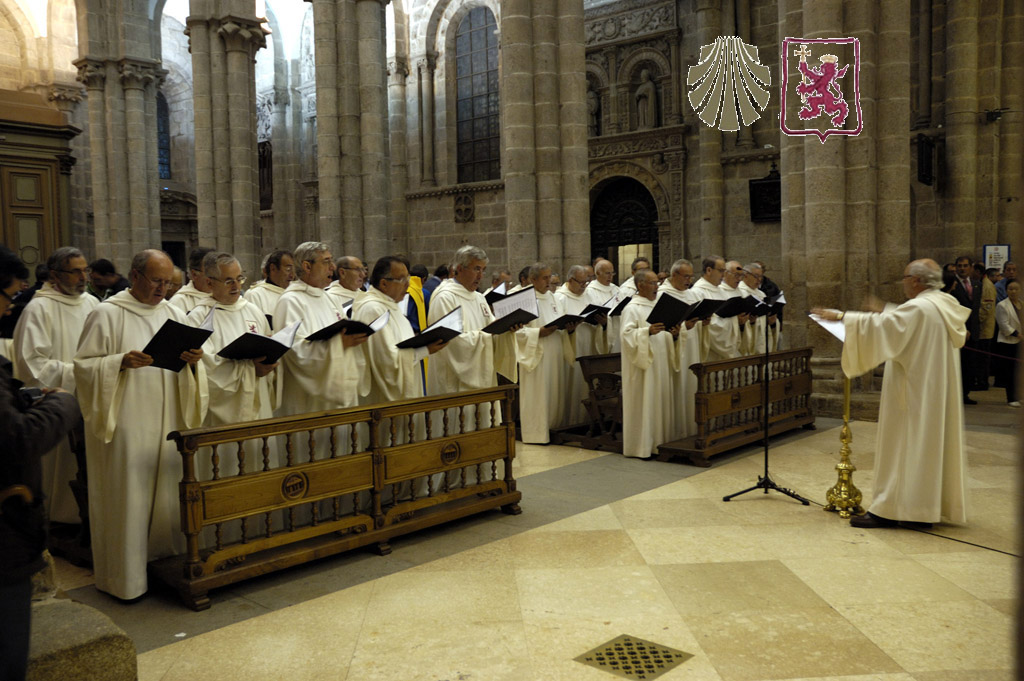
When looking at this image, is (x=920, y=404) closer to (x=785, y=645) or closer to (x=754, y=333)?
(x=785, y=645)

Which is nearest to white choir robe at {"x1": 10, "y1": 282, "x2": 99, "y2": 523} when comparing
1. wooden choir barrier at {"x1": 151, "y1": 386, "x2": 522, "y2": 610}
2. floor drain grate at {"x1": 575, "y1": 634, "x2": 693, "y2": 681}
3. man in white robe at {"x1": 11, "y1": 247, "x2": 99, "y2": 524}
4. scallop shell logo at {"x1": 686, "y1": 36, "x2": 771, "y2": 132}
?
man in white robe at {"x1": 11, "y1": 247, "x2": 99, "y2": 524}

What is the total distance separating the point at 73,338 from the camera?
5.98 metres

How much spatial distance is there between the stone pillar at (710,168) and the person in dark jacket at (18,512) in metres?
15.6

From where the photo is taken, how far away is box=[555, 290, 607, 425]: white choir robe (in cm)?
970

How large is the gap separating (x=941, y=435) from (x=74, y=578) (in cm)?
586

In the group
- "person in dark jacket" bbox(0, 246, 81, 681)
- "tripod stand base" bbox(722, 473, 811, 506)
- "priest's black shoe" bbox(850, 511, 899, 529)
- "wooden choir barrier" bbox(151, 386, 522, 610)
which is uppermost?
"person in dark jacket" bbox(0, 246, 81, 681)

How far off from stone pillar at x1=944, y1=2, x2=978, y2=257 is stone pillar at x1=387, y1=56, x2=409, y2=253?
13.5 metres

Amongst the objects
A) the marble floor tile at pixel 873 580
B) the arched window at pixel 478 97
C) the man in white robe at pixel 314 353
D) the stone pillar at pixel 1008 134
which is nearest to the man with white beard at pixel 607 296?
the man in white robe at pixel 314 353

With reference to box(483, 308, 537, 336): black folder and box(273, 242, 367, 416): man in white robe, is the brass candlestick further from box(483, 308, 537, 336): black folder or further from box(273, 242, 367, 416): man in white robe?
box(273, 242, 367, 416): man in white robe

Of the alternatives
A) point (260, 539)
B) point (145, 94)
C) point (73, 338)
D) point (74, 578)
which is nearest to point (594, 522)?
point (260, 539)

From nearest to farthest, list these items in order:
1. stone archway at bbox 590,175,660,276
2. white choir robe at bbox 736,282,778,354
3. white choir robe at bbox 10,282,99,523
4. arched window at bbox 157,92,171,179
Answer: white choir robe at bbox 10,282,99,523 < white choir robe at bbox 736,282,778,354 < stone archway at bbox 590,175,660,276 < arched window at bbox 157,92,171,179

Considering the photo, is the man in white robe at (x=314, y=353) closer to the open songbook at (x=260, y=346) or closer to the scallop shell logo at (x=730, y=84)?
the open songbook at (x=260, y=346)

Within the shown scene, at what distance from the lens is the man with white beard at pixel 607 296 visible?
33.4ft

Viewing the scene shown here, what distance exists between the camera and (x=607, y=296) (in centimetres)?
1058
